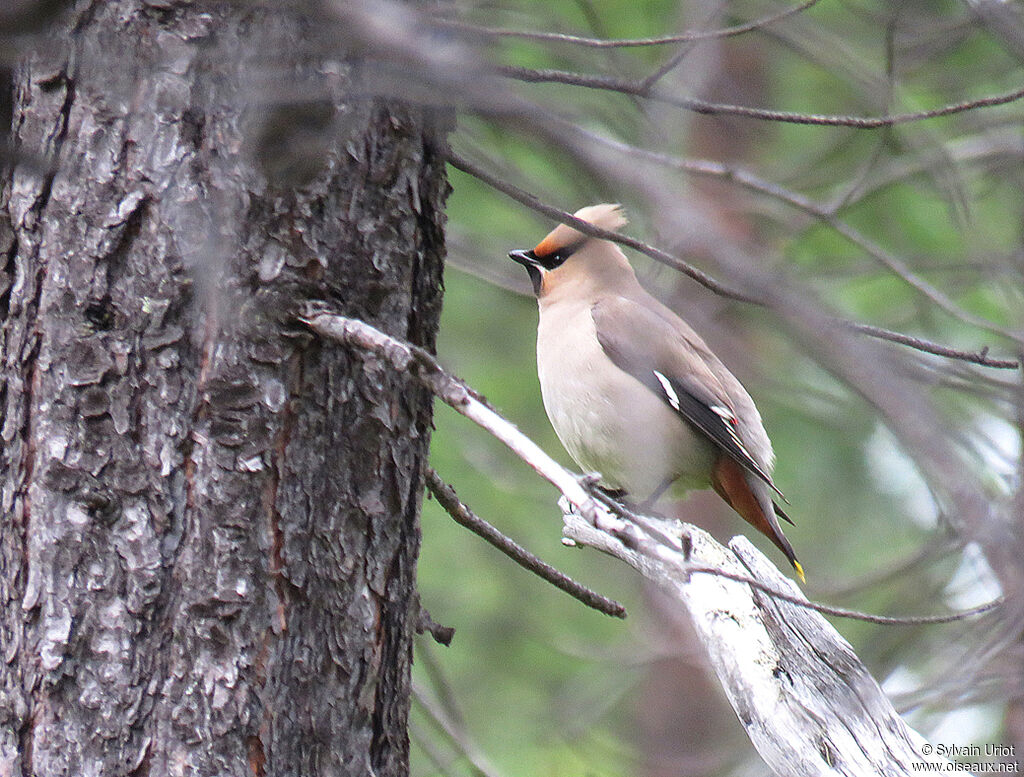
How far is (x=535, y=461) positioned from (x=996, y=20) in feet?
3.29

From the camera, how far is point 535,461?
1.95 meters

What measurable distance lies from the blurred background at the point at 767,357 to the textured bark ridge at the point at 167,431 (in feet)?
4.29

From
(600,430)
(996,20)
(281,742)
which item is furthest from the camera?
(600,430)

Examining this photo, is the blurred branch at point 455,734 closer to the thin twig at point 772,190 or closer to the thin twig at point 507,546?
the thin twig at point 507,546

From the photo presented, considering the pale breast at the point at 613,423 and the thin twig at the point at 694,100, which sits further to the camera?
the pale breast at the point at 613,423

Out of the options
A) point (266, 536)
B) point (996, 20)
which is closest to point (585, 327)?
point (266, 536)

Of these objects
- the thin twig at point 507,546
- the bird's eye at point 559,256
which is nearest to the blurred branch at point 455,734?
the thin twig at point 507,546

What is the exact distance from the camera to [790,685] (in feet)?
7.60

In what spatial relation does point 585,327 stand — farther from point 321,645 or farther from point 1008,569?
point 1008,569

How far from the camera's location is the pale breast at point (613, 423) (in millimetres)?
4363

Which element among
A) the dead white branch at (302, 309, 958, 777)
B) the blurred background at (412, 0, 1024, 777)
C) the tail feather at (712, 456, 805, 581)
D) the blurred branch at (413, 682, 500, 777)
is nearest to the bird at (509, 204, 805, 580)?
the tail feather at (712, 456, 805, 581)

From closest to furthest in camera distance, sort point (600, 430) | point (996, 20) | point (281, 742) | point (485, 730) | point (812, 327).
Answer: point (812, 327)
point (996, 20)
point (281, 742)
point (600, 430)
point (485, 730)

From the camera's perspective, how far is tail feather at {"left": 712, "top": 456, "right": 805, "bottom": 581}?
14.2 ft

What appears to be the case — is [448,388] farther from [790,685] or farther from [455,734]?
[455,734]
